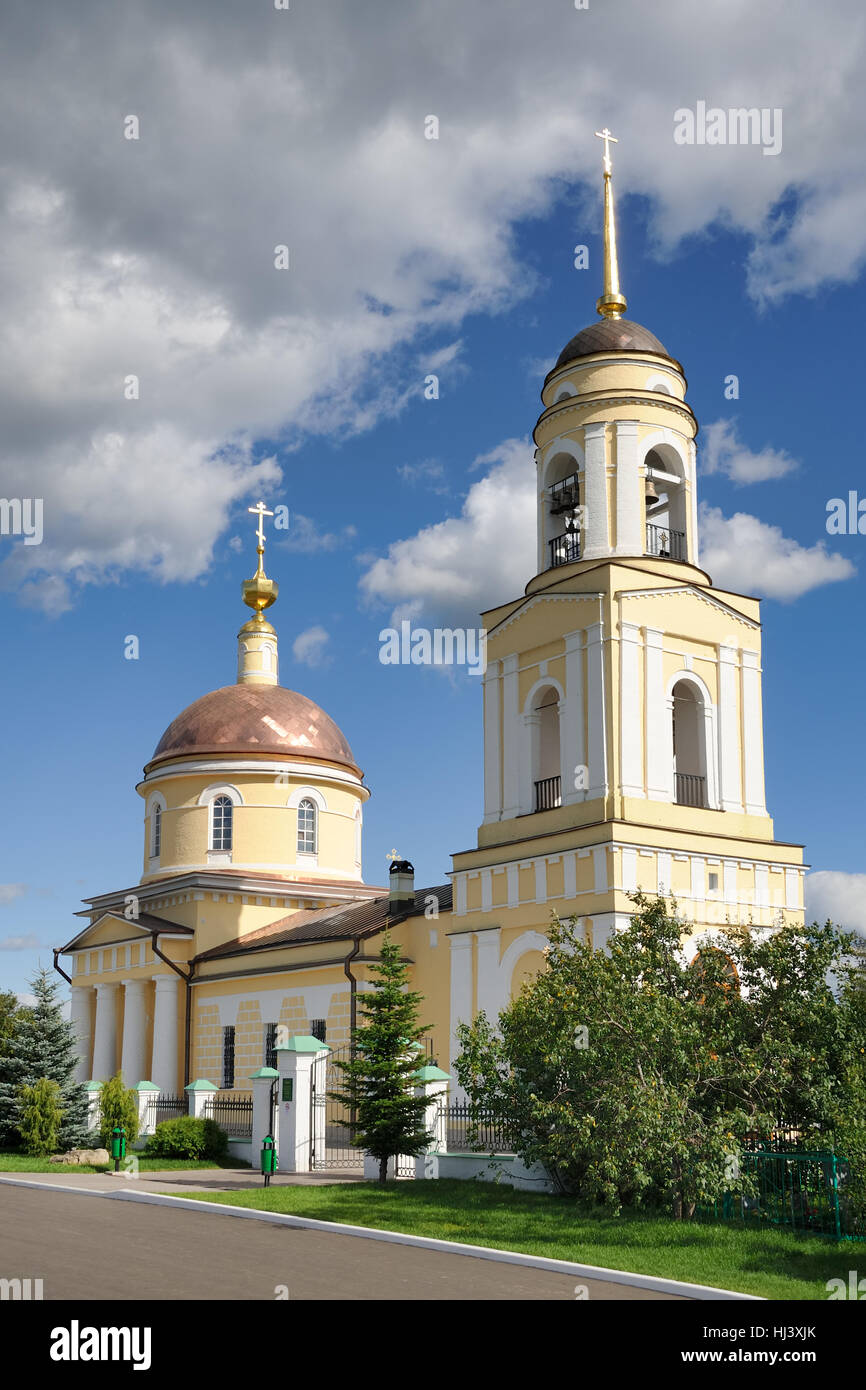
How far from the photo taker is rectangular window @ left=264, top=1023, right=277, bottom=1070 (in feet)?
95.1

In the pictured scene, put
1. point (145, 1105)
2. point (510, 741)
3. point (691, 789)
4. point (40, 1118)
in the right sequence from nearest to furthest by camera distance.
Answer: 1. point (691, 789)
2. point (510, 741)
3. point (40, 1118)
4. point (145, 1105)

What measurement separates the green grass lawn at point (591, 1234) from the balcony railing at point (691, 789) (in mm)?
7665

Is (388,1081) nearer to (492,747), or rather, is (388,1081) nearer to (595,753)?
(595,753)

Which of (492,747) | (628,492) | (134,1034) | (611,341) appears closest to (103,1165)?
(134,1034)

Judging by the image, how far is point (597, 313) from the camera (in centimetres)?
2592

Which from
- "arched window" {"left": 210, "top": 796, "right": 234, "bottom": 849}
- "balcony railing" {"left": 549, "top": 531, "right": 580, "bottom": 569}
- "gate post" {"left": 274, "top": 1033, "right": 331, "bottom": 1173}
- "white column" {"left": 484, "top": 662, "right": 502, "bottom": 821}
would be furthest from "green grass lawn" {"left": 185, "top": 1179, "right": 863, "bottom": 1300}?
"arched window" {"left": 210, "top": 796, "right": 234, "bottom": 849}

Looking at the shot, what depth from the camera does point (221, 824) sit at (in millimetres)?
36469

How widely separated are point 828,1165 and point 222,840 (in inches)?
956

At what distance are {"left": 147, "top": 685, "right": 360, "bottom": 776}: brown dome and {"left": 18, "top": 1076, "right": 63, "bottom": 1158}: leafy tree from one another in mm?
12184

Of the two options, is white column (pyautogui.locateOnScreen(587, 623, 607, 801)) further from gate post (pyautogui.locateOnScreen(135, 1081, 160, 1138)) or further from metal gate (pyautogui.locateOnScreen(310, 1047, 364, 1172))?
gate post (pyautogui.locateOnScreen(135, 1081, 160, 1138))

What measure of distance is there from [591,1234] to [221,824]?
24.0 m

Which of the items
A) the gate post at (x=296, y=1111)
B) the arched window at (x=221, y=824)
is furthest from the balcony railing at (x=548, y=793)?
the arched window at (x=221, y=824)
